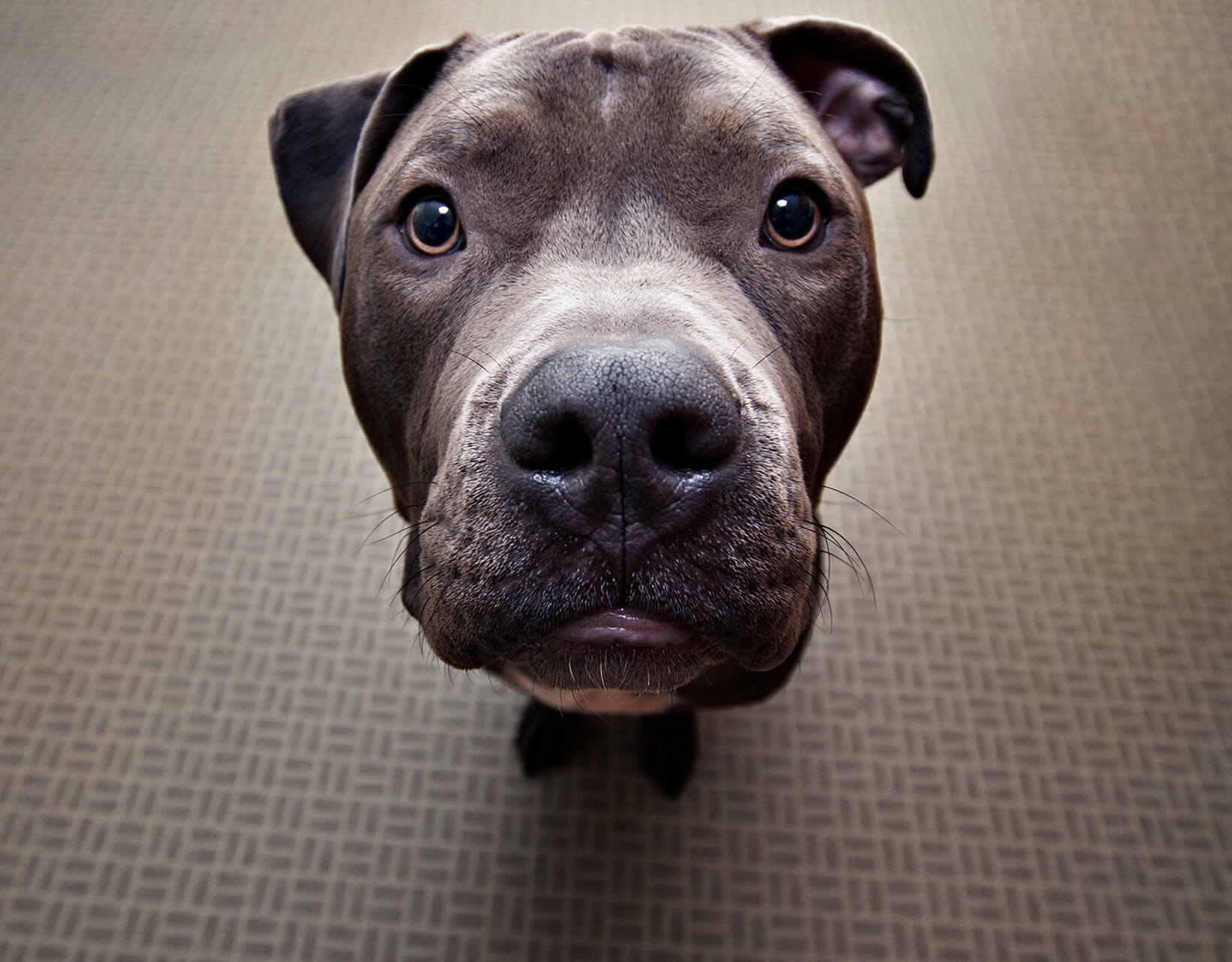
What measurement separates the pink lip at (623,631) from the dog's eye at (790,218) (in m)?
0.70

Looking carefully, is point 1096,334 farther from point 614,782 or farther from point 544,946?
point 544,946

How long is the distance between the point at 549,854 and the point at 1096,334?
242cm

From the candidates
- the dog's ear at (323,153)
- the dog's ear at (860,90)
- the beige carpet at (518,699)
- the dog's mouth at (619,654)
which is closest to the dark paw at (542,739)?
the beige carpet at (518,699)

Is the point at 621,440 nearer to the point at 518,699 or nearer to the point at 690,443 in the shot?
the point at 690,443

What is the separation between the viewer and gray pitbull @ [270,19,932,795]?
1.03 meters

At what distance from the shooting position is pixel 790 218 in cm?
142

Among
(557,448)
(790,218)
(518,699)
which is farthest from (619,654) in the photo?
(518,699)

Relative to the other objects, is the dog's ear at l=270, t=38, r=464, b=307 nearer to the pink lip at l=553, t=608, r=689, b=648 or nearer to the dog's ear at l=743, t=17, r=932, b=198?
the dog's ear at l=743, t=17, r=932, b=198

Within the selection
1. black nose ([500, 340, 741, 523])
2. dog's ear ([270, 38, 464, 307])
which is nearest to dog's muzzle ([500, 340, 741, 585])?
black nose ([500, 340, 741, 523])

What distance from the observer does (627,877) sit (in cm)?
204

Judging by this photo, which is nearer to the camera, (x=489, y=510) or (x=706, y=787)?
(x=489, y=510)

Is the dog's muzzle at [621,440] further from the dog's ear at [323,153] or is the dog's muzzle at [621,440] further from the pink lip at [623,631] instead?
the dog's ear at [323,153]

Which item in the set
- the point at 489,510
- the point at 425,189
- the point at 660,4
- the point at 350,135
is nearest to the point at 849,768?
the point at 489,510

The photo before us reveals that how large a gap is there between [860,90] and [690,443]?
1.18 metres
